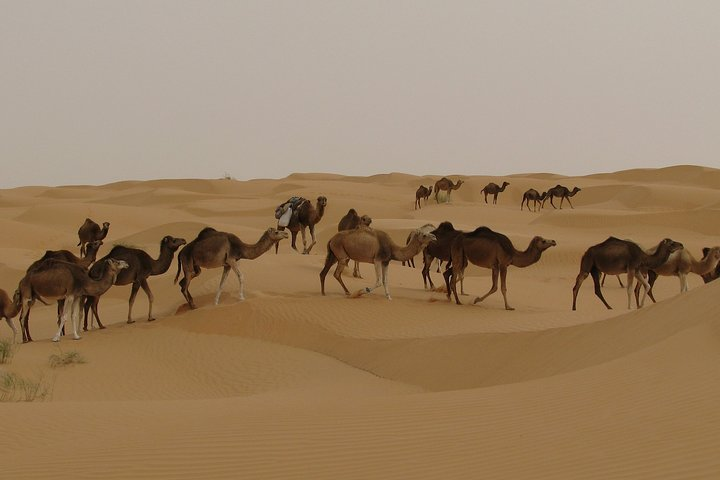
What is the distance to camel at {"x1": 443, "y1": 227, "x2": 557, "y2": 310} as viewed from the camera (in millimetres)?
14109

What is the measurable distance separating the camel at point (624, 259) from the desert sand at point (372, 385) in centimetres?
209

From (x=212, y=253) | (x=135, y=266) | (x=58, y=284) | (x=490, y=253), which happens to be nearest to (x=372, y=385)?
(x=490, y=253)

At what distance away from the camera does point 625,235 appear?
98.9 ft

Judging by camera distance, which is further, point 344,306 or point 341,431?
point 344,306

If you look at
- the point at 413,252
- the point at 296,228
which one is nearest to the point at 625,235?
the point at 296,228

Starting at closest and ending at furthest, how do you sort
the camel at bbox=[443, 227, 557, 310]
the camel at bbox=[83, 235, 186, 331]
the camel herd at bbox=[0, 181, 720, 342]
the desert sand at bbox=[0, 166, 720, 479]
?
1. the desert sand at bbox=[0, 166, 720, 479]
2. the camel herd at bbox=[0, 181, 720, 342]
3. the camel at bbox=[443, 227, 557, 310]
4. the camel at bbox=[83, 235, 186, 331]

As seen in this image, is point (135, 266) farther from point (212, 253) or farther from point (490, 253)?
point (490, 253)

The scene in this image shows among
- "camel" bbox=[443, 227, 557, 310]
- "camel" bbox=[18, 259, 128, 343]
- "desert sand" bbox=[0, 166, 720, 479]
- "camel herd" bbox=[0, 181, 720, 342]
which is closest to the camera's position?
"desert sand" bbox=[0, 166, 720, 479]

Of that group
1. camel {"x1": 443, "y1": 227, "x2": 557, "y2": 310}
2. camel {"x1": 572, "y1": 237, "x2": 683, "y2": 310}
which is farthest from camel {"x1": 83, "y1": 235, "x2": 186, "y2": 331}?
camel {"x1": 572, "y1": 237, "x2": 683, "y2": 310}

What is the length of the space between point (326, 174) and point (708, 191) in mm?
52574

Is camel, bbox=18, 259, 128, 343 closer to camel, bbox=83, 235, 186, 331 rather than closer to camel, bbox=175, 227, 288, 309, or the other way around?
camel, bbox=83, 235, 186, 331

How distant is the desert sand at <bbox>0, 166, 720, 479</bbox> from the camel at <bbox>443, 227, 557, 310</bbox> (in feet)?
2.42

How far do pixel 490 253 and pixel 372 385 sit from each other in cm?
477

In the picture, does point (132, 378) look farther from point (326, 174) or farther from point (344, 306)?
point (326, 174)
